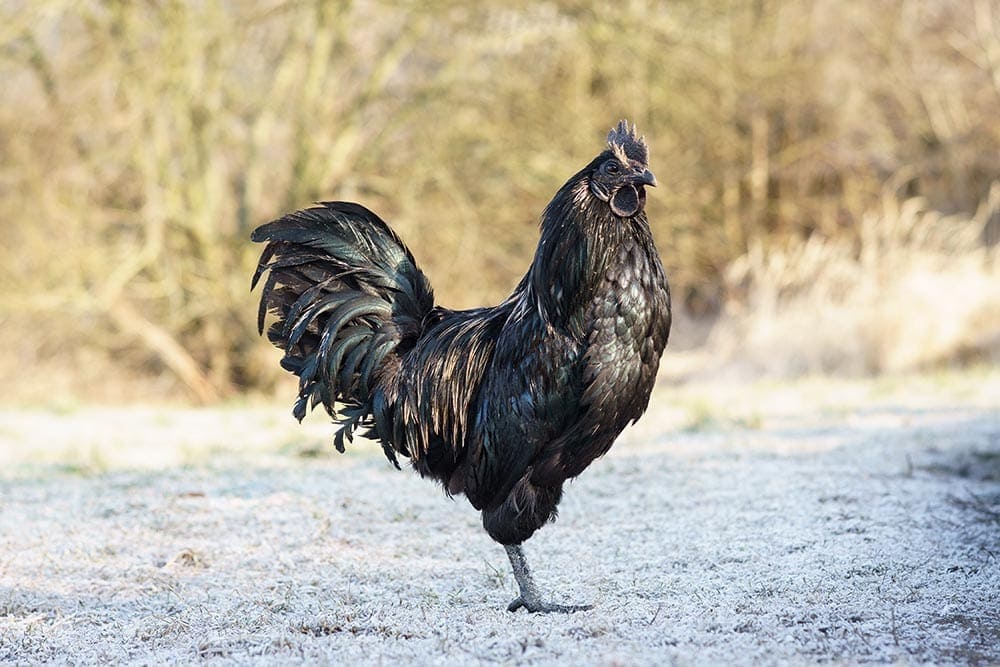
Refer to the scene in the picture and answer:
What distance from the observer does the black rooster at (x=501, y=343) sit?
4191 mm

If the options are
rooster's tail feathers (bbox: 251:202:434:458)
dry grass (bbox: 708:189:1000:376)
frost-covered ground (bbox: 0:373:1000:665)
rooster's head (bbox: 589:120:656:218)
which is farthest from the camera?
dry grass (bbox: 708:189:1000:376)

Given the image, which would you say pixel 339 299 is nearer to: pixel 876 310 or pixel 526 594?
pixel 526 594

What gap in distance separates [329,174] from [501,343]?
33.1 ft

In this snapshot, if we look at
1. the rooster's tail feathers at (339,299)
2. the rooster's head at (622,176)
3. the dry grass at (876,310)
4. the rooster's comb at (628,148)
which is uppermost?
the rooster's comb at (628,148)

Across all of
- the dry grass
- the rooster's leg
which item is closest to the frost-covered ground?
the rooster's leg

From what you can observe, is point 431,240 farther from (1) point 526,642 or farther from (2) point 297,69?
(1) point 526,642

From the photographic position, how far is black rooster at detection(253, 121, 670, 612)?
13.8ft

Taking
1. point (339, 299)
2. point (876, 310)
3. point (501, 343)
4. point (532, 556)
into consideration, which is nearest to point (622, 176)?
point (501, 343)

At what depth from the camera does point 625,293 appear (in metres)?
4.17

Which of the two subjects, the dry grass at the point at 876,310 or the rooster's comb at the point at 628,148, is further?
the dry grass at the point at 876,310

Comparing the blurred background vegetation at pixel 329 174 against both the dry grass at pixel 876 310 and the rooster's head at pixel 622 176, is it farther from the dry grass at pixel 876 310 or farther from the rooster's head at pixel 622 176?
the rooster's head at pixel 622 176

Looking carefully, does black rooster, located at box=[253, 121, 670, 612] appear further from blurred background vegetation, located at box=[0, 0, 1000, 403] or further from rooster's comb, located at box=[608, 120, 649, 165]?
blurred background vegetation, located at box=[0, 0, 1000, 403]

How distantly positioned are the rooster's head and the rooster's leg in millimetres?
1423

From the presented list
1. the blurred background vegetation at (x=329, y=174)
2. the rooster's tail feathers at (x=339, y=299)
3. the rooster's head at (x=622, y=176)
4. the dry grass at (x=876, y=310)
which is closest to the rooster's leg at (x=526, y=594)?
the rooster's tail feathers at (x=339, y=299)
